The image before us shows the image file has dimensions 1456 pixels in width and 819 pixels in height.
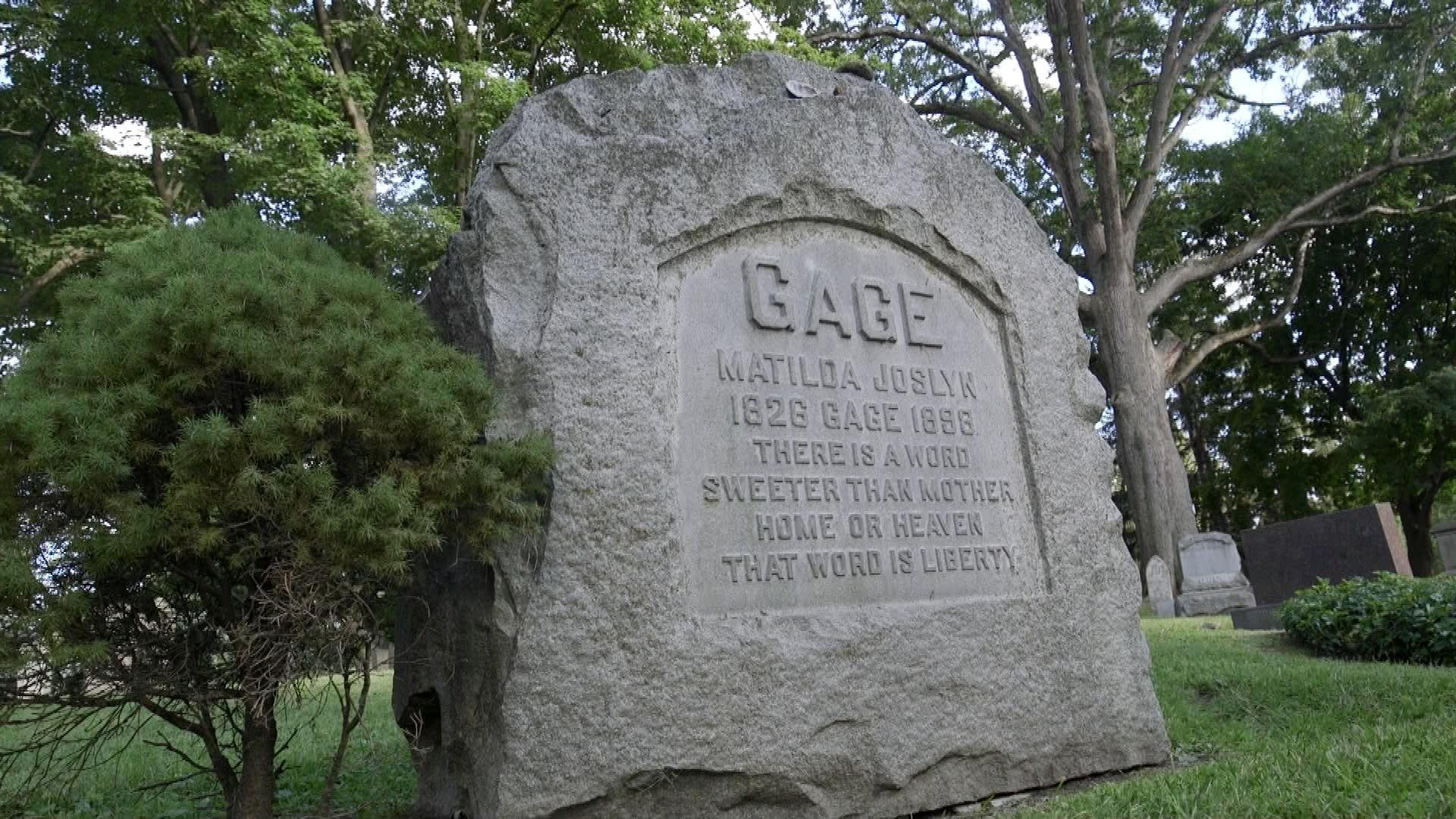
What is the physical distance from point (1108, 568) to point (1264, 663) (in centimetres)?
331

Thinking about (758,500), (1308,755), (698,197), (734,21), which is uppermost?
(734,21)

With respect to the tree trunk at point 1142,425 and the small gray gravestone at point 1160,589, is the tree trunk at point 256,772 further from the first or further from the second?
the tree trunk at point 1142,425

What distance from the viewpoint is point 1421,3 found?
1681cm

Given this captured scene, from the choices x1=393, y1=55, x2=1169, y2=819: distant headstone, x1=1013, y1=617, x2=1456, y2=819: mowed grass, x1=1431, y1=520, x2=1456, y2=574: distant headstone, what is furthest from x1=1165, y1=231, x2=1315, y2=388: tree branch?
x1=393, y1=55, x2=1169, y2=819: distant headstone

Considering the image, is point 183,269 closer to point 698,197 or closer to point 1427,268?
point 698,197

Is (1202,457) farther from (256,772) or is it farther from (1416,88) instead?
(256,772)

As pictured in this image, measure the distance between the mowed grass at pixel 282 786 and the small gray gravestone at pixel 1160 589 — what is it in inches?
477

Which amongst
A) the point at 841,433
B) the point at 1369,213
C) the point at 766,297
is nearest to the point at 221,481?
the point at 766,297

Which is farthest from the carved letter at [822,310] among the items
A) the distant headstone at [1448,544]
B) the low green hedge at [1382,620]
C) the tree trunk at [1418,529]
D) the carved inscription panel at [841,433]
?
the tree trunk at [1418,529]

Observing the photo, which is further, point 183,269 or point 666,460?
point 666,460

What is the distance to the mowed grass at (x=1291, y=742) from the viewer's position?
3555 millimetres

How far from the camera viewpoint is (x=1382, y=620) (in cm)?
813

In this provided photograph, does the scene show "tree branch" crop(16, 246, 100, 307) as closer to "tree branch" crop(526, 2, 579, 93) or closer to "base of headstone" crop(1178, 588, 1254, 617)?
"tree branch" crop(526, 2, 579, 93)

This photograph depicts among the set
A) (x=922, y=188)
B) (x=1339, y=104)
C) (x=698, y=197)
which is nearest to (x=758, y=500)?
(x=698, y=197)
